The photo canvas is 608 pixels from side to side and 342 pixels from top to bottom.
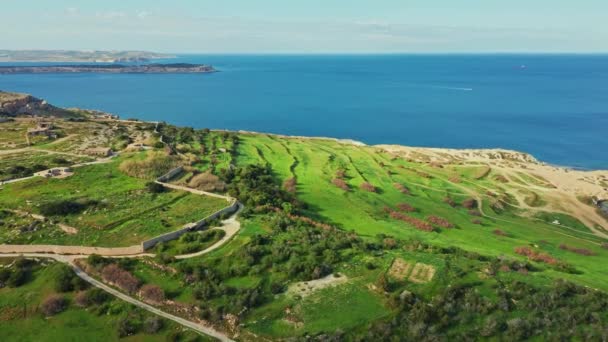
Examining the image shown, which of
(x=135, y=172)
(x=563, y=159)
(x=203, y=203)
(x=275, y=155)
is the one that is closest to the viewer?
(x=203, y=203)

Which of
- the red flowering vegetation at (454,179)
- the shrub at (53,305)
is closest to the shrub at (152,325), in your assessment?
the shrub at (53,305)

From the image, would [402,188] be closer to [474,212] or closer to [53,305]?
[474,212]

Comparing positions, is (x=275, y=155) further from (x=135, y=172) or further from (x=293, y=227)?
(x=293, y=227)

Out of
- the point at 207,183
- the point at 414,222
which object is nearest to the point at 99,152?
the point at 207,183

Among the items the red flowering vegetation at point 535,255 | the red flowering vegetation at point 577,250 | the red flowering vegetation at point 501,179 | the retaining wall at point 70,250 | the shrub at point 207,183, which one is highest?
the shrub at point 207,183

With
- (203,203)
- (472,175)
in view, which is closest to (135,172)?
(203,203)

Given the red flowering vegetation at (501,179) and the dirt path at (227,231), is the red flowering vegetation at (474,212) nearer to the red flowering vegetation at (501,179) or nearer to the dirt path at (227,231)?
the red flowering vegetation at (501,179)
